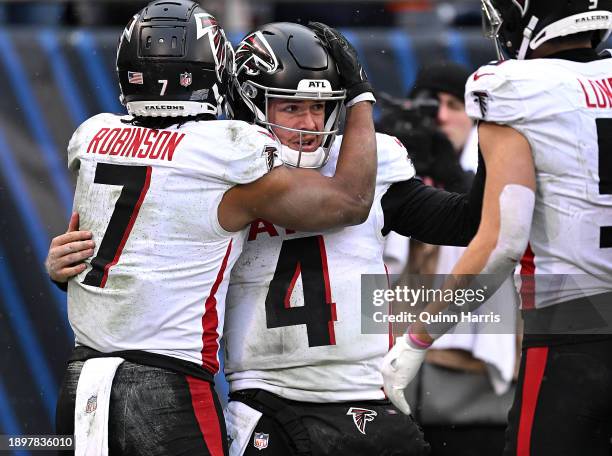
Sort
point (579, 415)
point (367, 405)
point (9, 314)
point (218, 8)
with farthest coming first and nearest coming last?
1. point (218, 8)
2. point (9, 314)
3. point (367, 405)
4. point (579, 415)

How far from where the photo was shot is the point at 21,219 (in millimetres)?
5773

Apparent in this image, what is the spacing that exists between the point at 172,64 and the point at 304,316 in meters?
0.88

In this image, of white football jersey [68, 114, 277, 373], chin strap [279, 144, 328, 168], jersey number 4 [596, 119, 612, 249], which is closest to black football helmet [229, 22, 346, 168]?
chin strap [279, 144, 328, 168]

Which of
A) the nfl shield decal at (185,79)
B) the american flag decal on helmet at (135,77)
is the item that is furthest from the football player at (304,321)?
the american flag decal on helmet at (135,77)

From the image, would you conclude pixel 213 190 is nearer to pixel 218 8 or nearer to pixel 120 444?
pixel 120 444

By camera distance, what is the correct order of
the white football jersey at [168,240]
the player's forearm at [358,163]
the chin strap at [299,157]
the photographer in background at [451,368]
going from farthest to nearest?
the photographer in background at [451,368]
the chin strap at [299,157]
the player's forearm at [358,163]
the white football jersey at [168,240]

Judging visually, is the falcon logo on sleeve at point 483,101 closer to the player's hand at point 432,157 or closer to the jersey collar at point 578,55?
the jersey collar at point 578,55

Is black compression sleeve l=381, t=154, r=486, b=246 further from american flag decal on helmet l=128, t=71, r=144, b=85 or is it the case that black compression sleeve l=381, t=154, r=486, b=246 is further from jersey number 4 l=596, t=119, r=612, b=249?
american flag decal on helmet l=128, t=71, r=144, b=85

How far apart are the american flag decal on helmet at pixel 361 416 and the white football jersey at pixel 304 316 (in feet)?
0.14

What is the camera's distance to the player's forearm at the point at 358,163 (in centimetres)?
354

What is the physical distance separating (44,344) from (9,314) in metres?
0.23

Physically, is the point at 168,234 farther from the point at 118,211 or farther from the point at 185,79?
the point at 185,79

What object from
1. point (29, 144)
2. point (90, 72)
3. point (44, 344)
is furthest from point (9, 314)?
point (90, 72)

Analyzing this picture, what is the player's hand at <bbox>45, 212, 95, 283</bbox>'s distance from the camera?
3551 millimetres
